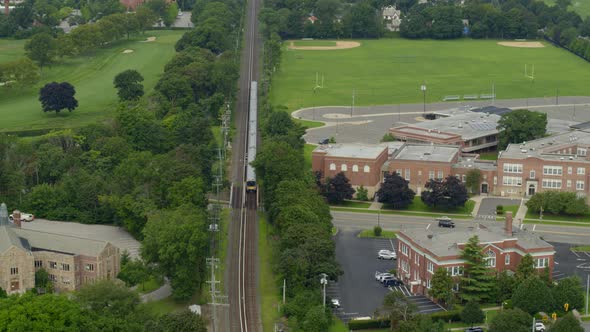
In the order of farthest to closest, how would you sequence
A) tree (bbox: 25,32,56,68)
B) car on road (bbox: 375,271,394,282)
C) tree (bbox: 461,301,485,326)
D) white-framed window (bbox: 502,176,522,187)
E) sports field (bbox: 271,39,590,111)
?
tree (bbox: 25,32,56,68) < sports field (bbox: 271,39,590,111) < white-framed window (bbox: 502,176,522,187) < car on road (bbox: 375,271,394,282) < tree (bbox: 461,301,485,326)

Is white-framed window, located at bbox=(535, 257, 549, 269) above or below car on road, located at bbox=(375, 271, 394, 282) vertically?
above

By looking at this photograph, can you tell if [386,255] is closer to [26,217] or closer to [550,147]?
[550,147]

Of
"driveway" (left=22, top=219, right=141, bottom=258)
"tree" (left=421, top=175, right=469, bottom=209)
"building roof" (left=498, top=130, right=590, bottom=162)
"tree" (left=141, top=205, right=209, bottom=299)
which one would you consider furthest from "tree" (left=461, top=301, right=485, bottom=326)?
"building roof" (left=498, top=130, right=590, bottom=162)

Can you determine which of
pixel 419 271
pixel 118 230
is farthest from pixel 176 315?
pixel 118 230

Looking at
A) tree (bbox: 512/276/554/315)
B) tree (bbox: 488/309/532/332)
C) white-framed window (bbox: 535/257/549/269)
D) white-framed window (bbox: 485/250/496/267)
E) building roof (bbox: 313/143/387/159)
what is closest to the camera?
tree (bbox: 488/309/532/332)

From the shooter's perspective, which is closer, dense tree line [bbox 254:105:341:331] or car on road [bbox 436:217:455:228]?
dense tree line [bbox 254:105:341:331]

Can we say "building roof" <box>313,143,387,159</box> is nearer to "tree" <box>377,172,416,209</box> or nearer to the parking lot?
"tree" <box>377,172,416,209</box>
